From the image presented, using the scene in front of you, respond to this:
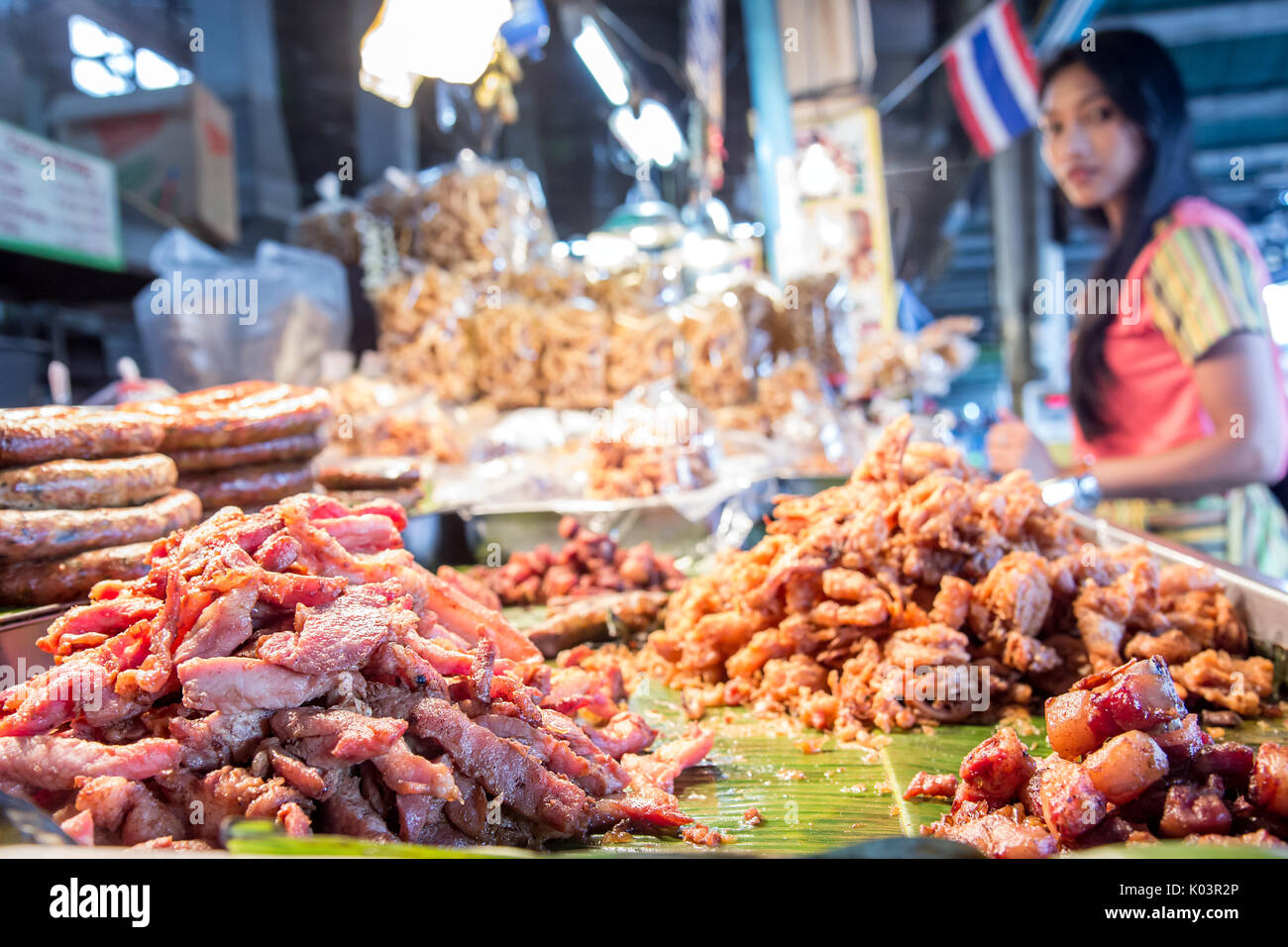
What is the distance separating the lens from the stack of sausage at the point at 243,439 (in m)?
2.58

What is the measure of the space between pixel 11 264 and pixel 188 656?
7.55 meters

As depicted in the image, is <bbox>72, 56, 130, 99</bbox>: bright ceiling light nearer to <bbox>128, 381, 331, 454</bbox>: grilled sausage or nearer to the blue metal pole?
the blue metal pole

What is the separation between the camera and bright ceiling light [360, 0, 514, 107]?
4.88 meters

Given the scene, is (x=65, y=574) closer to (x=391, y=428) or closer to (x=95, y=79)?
(x=391, y=428)

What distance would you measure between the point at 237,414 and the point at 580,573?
1.51m

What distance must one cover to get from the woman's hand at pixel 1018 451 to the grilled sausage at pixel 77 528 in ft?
13.2

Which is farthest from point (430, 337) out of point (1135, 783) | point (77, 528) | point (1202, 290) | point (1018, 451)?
point (1135, 783)

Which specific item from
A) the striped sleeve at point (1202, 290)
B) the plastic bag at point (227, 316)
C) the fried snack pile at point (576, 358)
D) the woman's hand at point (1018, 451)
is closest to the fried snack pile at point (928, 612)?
the woman's hand at point (1018, 451)

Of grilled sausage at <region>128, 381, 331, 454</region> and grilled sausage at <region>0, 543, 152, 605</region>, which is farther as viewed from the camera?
grilled sausage at <region>128, 381, 331, 454</region>

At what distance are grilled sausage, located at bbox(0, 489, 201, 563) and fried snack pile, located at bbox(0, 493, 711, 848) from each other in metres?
0.45

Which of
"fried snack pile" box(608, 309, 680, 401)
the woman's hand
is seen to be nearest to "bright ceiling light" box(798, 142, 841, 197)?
"fried snack pile" box(608, 309, 680, 401)

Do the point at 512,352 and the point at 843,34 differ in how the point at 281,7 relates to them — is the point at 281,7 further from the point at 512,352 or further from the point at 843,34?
the point at 512,352

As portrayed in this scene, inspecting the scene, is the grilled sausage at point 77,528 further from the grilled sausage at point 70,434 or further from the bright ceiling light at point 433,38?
the bright ceiling light at point 433,38

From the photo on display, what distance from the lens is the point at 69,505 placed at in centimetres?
203
